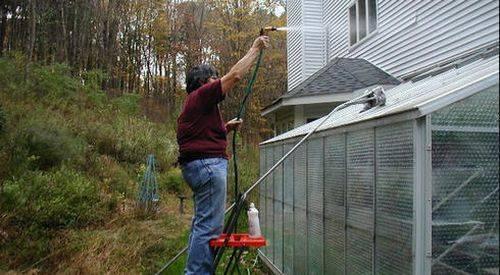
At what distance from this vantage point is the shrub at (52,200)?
691cm

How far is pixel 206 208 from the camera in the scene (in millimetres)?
3514

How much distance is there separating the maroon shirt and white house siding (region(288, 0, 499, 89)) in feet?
11.5

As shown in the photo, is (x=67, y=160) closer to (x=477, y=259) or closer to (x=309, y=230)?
(x=309, y=230)

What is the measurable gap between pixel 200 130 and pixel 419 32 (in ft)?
20.0

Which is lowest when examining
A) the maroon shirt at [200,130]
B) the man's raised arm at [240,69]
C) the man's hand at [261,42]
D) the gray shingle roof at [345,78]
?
the maroon shirt at [200,130]

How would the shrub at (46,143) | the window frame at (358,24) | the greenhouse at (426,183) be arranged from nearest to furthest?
the greenhouse at (426,183) → the shrub at (46,143) → the window frame at (358,24)

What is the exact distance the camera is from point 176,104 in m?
21.4

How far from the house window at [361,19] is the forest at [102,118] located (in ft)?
12.9

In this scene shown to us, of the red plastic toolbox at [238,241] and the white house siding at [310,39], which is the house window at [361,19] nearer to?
the white house siding at [310,39]

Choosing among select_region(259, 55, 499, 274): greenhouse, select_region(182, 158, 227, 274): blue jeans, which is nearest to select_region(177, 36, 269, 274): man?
select_region(182, 158, 227, 274): blue jeans

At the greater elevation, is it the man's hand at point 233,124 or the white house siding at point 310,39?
the white house siding at point 310,39

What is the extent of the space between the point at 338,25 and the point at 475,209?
1010 centimetres

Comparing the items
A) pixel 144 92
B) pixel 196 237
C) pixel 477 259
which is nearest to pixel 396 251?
pixel 477 259

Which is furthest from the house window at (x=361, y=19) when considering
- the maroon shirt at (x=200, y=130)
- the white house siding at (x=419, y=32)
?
the maroon shirt at (x=200, y=130)
